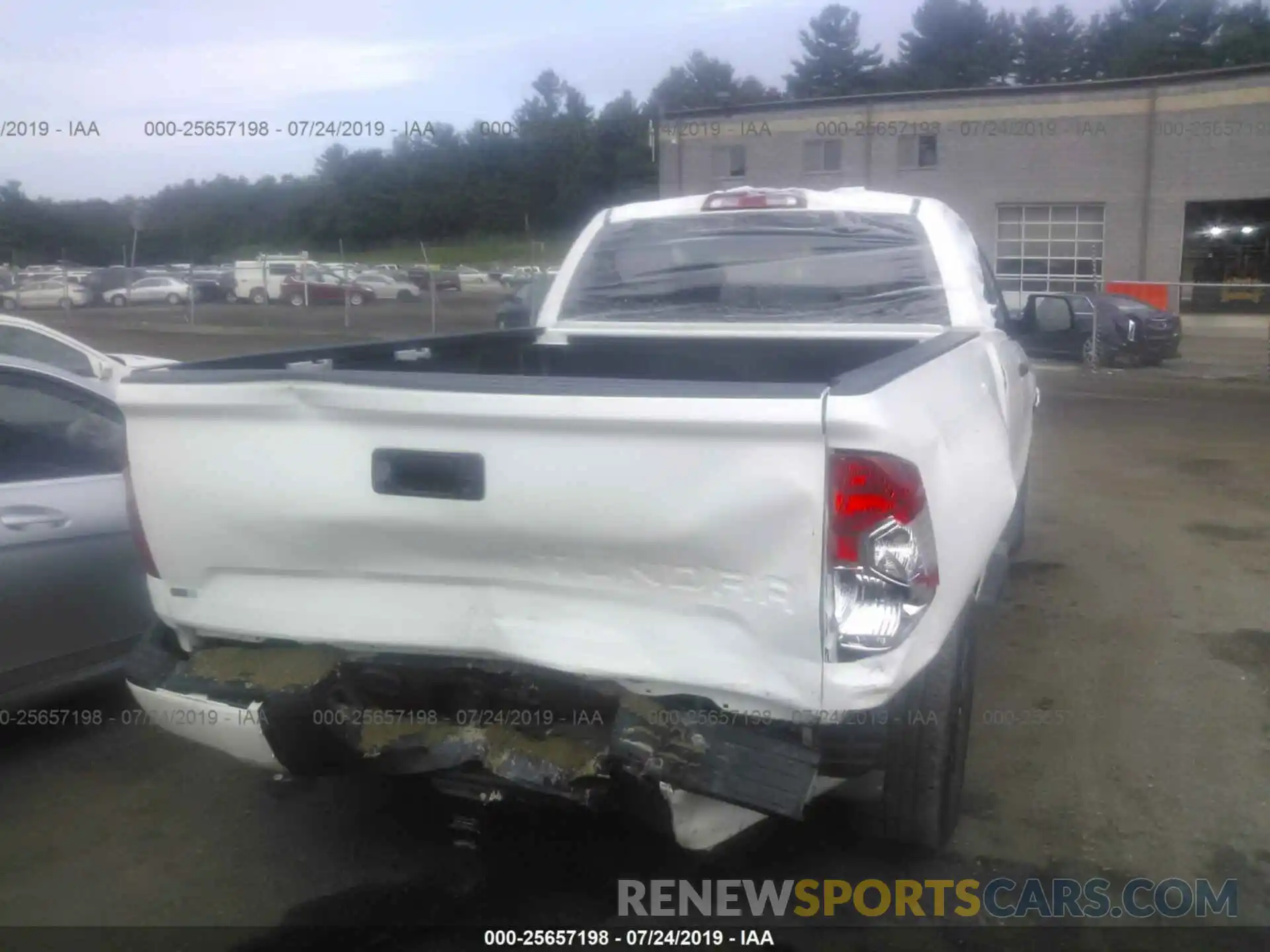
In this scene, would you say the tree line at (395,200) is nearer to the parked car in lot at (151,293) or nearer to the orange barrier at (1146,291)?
the parked car in lot at (151,293)

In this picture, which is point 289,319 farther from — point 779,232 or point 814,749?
point 814,749

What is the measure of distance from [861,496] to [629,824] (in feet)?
4.63

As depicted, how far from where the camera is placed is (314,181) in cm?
3048

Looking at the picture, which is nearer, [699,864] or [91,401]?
[699,864]

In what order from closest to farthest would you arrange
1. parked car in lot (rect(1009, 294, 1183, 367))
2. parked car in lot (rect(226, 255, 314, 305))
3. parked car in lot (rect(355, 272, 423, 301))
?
parked car in lot (rect(1009, 294, 1183, 367)) → parked car in lot (rect(355, 272, 423, 301)) → parked car in lot (rect(226, 255, 314, 305))

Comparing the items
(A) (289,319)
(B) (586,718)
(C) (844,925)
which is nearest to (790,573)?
(B) (586,718)

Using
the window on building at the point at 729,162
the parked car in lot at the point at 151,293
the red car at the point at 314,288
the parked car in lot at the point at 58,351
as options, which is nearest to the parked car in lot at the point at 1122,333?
the parked car in lot at the point at 58,351

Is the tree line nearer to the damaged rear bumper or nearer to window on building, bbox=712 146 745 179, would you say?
window on building, bbox=712 146 745 179

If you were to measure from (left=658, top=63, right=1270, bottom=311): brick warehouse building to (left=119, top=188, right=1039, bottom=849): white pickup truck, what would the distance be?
29.6m

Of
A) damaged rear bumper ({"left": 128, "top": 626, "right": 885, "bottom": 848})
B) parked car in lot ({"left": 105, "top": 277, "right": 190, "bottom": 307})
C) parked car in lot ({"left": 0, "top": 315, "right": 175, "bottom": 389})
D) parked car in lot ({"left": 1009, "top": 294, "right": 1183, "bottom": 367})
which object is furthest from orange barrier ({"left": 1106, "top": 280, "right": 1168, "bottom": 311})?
parked car in lot ({"left": 105, "top": 277, "right": 190, "bottom": 307})

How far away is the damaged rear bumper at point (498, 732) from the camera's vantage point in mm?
2797

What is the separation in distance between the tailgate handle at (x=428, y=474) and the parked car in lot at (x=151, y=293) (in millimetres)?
34250

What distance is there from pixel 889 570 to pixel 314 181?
1179 inches

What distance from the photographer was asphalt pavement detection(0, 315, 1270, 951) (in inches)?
140
